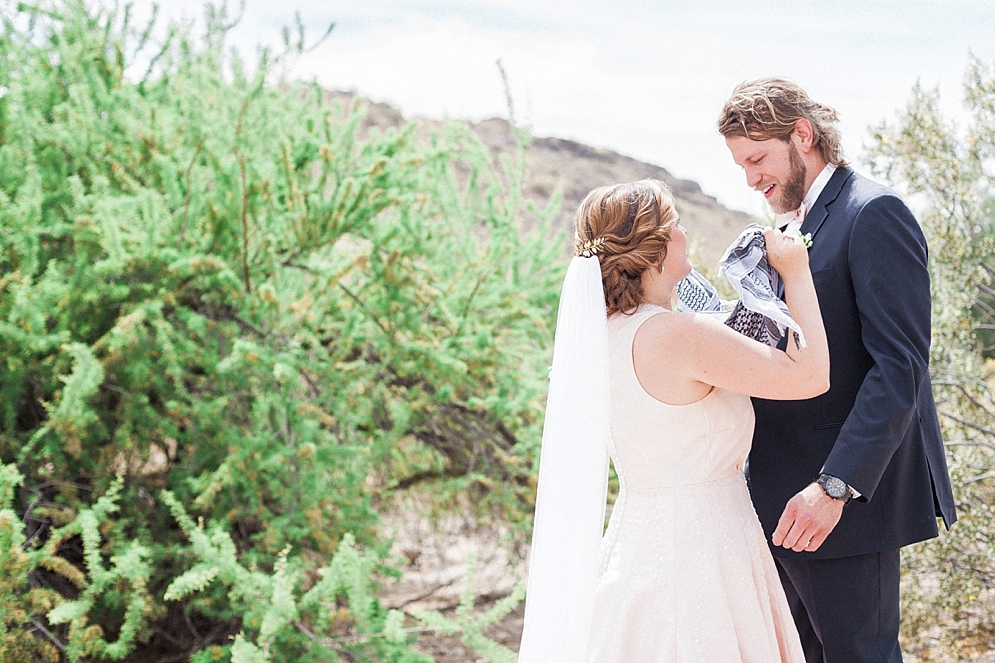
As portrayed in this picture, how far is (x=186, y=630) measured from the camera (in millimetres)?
4520

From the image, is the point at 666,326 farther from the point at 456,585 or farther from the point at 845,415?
the point at 456,585

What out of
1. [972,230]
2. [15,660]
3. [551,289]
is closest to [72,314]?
[15,660]

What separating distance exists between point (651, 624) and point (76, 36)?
15.7 ft

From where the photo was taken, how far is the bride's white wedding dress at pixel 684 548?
6.99 feet

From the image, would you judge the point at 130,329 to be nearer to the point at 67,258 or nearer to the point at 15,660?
the point at 67,258

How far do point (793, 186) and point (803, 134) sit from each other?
0.16 m

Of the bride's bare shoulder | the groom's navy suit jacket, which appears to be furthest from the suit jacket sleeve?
the bride's bare shoulder

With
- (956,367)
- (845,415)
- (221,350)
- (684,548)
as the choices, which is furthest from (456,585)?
(845,415)

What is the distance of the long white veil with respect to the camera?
2225 millimetres

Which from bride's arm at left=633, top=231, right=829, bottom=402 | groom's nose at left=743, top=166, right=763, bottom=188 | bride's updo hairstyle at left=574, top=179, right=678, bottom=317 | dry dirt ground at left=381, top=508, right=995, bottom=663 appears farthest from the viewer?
dry dirt ground at left=381, top=508, right=995, bottom=663

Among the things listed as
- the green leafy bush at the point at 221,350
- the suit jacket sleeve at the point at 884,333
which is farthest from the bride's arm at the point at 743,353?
the green leafy bush at the point at 221,350

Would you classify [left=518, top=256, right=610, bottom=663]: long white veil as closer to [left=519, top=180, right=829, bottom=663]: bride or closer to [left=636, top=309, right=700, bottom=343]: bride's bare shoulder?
[left=519, top=180, right=829, bottom=663]: bride

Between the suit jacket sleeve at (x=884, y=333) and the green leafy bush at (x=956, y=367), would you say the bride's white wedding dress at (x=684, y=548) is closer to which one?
the suit jacket sleeve at (x=884, y=333)

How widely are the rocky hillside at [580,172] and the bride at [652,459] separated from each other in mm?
23121
